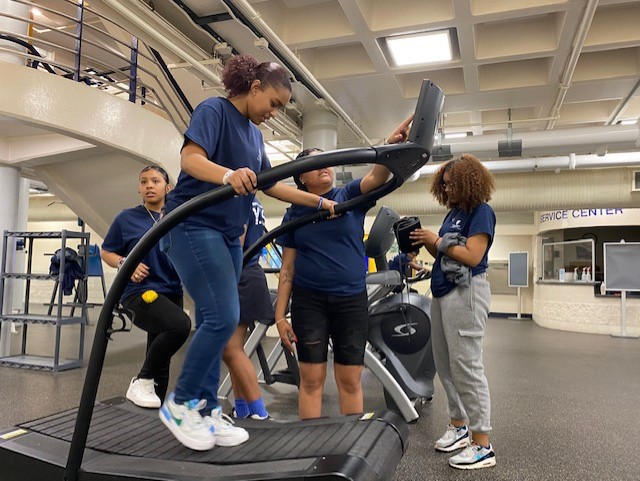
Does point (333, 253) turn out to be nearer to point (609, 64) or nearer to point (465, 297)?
point (465, 297)

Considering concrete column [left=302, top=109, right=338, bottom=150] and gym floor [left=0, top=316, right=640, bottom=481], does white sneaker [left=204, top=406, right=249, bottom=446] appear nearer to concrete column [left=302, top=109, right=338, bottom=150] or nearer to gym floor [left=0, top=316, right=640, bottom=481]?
gym floor [left=0, top=316, right=640, bottom=481]

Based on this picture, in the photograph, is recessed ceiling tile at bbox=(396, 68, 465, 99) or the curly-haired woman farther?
recessed ceiling tile at bbox=(396, 68, 465, 99)

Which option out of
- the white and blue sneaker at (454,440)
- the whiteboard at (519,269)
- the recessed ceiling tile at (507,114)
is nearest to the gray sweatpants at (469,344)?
the white and blue sneaker at (454,440)

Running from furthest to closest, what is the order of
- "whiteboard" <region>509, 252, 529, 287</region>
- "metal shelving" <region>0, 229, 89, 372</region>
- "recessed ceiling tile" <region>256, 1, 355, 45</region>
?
"whiteboard" <region>509, 252, 529, 287</region> → "metal shelving" <region>0, 229, 89, 372</region> → "recessed ceiling tile" <region>256, 1, 355, 45</region>

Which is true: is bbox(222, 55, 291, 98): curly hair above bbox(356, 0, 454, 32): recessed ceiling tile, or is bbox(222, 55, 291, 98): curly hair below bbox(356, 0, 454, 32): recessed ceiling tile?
below

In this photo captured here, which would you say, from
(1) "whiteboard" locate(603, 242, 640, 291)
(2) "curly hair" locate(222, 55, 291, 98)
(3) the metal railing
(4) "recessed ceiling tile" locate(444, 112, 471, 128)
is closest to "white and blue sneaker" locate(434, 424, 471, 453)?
(2) "curly hair" locate(222, 55, 291, 98)

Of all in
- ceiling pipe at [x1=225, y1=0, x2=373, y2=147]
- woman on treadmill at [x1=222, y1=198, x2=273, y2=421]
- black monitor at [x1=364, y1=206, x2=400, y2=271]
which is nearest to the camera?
woman on treadmill at [x1=222, y1=198, x2=273, y2=421]

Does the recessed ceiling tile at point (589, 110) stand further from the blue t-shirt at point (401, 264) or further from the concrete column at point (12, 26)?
the concrete column at point (12, 26)

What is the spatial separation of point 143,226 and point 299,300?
0.98 meters

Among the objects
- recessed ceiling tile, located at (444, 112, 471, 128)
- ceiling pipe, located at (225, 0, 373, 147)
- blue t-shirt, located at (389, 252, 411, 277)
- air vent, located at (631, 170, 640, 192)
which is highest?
recessed ceiling tile, located at (444, 112, 471, 128)

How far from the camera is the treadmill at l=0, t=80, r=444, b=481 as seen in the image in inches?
52.7

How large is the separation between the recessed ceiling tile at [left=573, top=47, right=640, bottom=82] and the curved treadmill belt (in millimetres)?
4464

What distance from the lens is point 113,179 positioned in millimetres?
4930

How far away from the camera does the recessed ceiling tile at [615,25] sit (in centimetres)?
387
